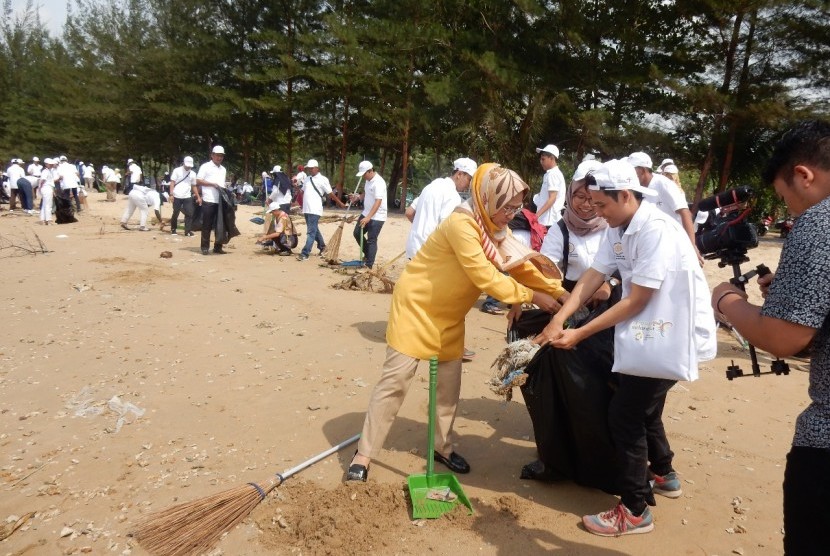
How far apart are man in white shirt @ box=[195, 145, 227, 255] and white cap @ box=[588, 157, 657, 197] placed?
857 centimetres

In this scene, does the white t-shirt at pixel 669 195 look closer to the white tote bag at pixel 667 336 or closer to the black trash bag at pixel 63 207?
the white tote bag at pixel 667 336

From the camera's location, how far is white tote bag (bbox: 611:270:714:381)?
8.17 feet

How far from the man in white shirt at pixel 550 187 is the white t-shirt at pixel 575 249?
8.95ft

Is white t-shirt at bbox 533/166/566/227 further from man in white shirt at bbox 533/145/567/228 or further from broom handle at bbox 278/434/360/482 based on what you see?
broom handle at bbox 278/434/360/482

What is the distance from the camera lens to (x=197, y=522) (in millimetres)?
2840

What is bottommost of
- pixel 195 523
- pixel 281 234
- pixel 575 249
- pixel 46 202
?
pixel 195 523

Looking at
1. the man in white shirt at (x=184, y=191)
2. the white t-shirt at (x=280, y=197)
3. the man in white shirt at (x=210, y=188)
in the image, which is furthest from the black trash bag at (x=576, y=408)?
the man in white shirt at (x=184, y=191)

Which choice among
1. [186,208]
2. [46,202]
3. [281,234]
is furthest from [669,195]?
[46,202]

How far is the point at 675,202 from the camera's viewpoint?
548 centimetres

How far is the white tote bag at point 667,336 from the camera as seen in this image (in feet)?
8.17

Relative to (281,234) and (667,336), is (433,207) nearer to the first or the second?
(667,336)

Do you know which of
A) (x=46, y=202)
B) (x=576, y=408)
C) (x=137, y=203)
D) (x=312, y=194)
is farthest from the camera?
(x=46, y=202)

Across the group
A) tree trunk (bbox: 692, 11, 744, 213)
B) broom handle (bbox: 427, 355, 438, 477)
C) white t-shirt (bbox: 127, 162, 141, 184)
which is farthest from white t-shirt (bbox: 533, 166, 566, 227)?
white t-shirt (bbox: 127, 162, 141, 184)

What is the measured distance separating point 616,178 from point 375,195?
22.4 ft
